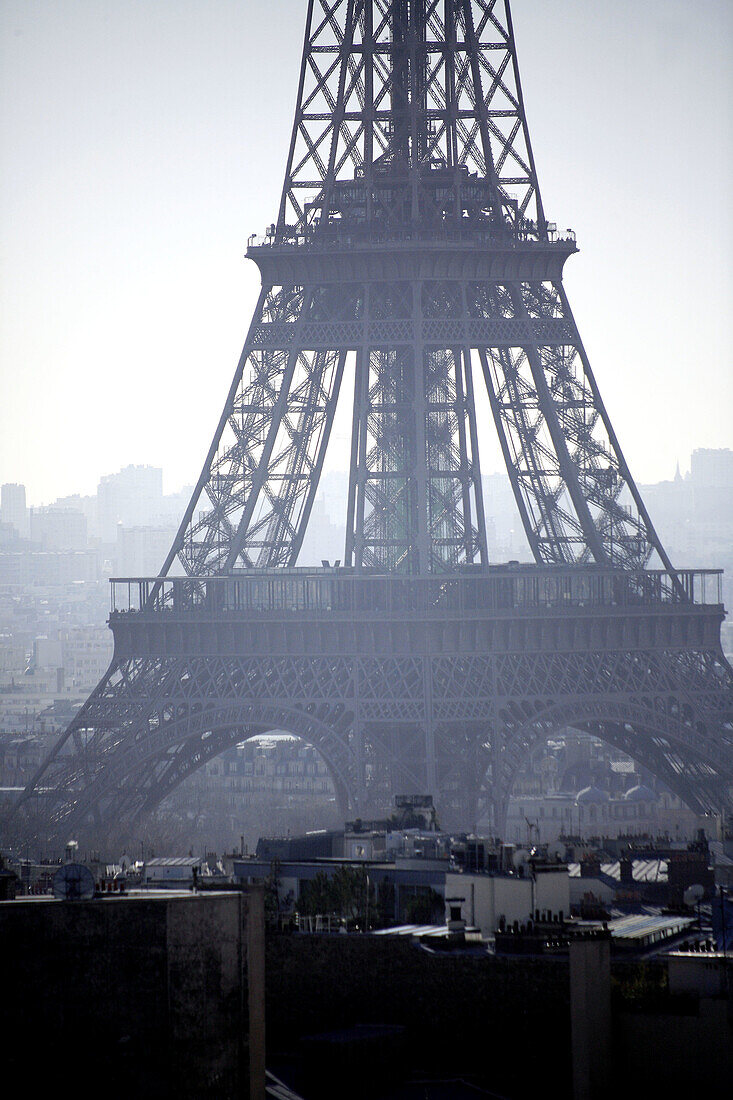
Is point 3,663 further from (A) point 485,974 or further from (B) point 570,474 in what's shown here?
(A) point 485,974

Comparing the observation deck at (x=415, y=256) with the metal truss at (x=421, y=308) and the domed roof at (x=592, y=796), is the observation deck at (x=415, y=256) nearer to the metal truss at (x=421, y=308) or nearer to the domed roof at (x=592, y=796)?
the metal truss at (x=421, y=308)

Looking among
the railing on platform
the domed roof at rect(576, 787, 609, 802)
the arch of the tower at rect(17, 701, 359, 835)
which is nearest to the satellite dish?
the arch of the tower at rect(17, 701, 359, 835)

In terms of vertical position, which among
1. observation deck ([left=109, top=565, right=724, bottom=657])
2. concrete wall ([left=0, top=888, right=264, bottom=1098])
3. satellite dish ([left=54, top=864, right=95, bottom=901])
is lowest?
concrete wall ([left=0, top=888, right=264, bottom=1098])

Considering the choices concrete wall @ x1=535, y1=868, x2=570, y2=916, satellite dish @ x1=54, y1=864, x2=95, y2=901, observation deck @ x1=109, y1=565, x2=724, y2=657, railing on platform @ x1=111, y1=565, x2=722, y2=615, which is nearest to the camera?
satellite dish @ x1=54, y1=864, x2=95, y2=901

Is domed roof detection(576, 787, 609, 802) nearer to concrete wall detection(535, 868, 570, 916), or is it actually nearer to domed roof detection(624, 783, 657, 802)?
domed roof detection(624, 783, 657, 802)

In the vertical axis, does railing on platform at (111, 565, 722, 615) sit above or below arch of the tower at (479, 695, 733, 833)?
above

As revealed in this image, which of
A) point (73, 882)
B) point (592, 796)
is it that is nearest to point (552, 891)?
point (73, 882)

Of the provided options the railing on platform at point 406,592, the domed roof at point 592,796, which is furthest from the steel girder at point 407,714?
the domed roof at point 592,796
